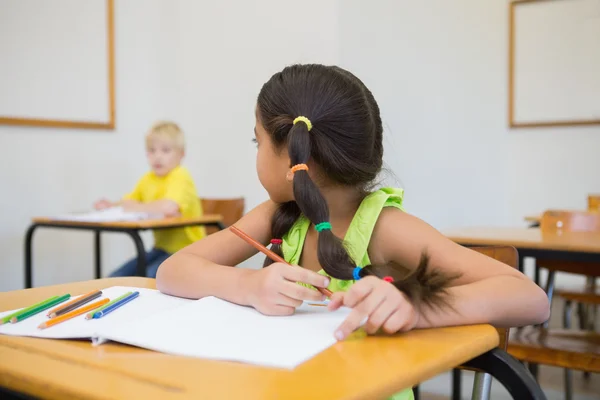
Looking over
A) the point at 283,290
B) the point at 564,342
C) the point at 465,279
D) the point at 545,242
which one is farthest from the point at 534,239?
the point at 283,290

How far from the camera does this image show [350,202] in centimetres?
109

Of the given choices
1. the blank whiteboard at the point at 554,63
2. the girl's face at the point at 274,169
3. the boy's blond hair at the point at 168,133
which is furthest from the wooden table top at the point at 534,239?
the blank whiteboard at the point at 554,63

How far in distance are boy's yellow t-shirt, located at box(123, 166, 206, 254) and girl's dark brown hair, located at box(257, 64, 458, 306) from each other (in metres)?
1.99

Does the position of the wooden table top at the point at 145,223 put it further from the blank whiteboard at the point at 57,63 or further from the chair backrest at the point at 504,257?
the chair backrest at the point at 504,257

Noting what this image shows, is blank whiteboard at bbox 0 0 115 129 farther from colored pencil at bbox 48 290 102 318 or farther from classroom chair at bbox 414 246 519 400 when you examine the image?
classroom chair at bbox 414 246 519 400

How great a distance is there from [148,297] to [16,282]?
297 centimetres

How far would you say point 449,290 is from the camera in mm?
785

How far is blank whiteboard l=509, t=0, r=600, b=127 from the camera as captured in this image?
4074 millimetres

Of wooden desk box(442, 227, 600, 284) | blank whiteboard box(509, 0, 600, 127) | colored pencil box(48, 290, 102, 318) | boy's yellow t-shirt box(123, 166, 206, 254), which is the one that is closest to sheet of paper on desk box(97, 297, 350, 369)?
colored pencil box(48, 290, 102, 318)

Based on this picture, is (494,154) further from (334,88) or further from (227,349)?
(227,349)

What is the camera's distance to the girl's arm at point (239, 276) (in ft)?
2.50

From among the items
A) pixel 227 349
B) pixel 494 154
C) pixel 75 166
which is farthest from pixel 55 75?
pixel 227 349

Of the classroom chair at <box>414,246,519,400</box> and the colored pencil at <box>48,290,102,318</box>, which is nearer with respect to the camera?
the colored pencil at <box>48,290,102,318</box>

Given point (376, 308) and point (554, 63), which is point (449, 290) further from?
point (554, 63)
